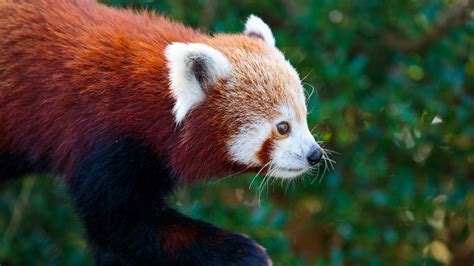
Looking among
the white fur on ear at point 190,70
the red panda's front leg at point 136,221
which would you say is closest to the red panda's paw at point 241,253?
the red panda's front leg at point 136,221

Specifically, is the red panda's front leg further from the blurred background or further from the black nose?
the blurred background

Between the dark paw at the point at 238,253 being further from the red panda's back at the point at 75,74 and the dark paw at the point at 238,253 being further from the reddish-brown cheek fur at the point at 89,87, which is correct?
the red panda's back at the point at 75,74

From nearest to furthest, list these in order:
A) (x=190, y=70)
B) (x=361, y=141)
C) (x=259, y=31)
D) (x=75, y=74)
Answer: (x=190, y=70) < (x=75, y=74) < (x=259, y=31) < (x=361, y=141)

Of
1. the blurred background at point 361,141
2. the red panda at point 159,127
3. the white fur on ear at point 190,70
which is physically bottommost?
the blurred background at point 361,141

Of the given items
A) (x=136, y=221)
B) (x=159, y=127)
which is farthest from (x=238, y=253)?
(x=159, y=127)

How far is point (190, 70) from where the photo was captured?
2.65 m

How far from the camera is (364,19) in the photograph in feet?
15.0

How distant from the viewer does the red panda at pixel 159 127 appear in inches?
105

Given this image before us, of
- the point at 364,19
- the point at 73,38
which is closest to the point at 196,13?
the point at 364,19

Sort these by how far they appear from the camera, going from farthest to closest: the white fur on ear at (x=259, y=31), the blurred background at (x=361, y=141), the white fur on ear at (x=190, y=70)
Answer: the blurred background at (x=361, y=141) → the white fur on ear at (x=259, y=31) → the white fur on ear at (x=190, y=70)

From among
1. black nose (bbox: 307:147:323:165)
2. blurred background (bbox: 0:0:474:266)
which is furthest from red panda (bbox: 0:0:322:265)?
blurred background (bbox: 0:0:474:266)

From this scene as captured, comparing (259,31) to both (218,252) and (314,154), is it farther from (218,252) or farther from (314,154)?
(218,252)

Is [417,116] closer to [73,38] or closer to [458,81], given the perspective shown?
[458,81]

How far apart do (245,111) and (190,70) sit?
0.64ft
